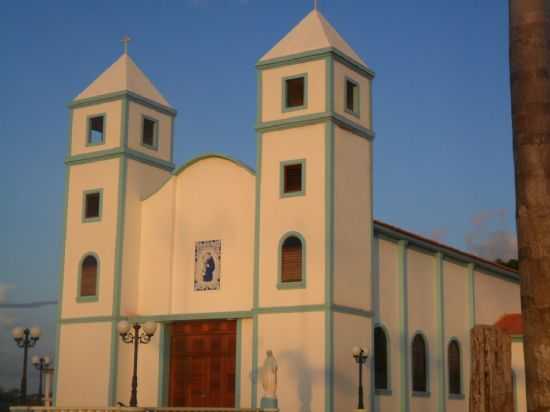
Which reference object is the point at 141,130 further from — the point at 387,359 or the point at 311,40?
the point at 387,359

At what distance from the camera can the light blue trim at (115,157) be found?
1292 inches

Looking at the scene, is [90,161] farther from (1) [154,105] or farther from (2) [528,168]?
(2) [528,168]

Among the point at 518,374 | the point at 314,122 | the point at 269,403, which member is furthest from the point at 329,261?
the point at 518,374

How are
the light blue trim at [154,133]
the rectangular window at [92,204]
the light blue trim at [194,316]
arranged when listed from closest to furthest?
the light blue trim at [194,316] → the rectangular window at [92,204] → the light blue trim at [154,133]

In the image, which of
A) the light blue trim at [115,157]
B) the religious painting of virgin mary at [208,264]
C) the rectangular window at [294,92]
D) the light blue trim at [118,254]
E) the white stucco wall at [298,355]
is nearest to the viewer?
the white stucco wall at [298,355]

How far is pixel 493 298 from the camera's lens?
40.4 metres

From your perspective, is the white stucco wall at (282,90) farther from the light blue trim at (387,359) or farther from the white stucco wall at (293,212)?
the light blue trim at (387,359)

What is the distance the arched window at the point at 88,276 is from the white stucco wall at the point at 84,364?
1102 mm

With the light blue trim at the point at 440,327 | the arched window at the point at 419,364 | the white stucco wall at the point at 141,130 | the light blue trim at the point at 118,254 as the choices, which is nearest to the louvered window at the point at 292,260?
the light blue trim at the point at 118,254

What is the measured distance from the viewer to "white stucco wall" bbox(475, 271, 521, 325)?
128ft

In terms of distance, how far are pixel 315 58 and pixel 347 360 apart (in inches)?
354

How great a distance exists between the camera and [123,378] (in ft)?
103

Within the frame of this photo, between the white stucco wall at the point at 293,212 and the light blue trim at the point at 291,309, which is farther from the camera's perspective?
the white stucco wall at the point at 293,212

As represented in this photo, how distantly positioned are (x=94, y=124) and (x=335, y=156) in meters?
10.1
